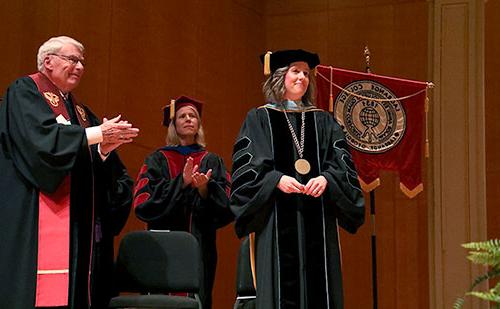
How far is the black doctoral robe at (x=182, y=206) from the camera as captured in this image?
555 centimetres

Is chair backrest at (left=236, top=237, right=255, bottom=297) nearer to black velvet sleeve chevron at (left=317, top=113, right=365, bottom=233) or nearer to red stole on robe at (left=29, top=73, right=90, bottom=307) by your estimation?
black velvet sleeve chevron at (left=317, top=113, right=365, bottom=233)

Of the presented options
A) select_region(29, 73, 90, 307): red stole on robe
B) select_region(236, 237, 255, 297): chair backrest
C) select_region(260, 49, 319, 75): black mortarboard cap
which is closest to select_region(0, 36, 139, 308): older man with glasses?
select_region(29, 73, 90, 307): red stole on robe

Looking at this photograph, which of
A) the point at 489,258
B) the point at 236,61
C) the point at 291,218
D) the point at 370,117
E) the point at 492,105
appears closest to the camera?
the point at 489,258

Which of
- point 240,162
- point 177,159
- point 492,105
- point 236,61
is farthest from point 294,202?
point 492,105

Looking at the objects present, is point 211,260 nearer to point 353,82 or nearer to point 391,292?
point 353,82

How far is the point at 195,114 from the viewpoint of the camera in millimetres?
6039

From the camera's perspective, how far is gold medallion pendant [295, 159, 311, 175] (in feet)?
14.2

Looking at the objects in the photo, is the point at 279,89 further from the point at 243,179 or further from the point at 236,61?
the point at 236,61

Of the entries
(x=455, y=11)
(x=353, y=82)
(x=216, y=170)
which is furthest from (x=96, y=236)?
(x=455, y=11)

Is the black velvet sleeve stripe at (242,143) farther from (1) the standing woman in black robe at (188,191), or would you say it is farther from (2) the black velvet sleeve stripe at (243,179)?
(1) the standing woman in black robe at (188,191)

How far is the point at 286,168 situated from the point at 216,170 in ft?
5.36

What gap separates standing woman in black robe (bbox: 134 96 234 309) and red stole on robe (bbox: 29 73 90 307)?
153cm

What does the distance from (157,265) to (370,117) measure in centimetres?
281

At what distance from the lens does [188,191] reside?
561 centimetres
